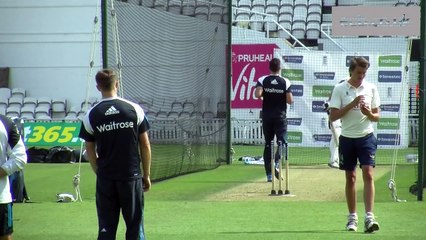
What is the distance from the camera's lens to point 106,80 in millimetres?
8125

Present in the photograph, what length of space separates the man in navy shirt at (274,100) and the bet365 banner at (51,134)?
10.5 metres

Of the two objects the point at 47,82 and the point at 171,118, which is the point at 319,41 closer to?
the point at 47,82

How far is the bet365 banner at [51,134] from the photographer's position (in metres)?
26.2

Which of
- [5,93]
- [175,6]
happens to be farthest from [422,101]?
[5,93]

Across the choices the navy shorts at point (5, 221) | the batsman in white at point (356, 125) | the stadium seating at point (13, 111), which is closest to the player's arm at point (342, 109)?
the batsman in white at point (356, 125)

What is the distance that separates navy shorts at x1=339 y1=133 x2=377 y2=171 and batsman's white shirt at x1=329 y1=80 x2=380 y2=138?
61 millimetres

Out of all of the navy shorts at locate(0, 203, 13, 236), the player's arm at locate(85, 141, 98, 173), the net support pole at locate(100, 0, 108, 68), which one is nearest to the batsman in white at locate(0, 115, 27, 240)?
the navy shorts at locate(0, 203, 13, 236)

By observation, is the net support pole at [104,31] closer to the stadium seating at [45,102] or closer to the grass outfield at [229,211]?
the grass outfield at [229,211]

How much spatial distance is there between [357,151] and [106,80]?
3.76m

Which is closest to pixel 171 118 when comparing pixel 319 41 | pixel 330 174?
pixel 330 174

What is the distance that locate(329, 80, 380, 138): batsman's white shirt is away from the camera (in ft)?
35.5

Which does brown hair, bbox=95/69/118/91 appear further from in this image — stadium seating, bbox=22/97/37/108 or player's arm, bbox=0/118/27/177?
stadium seating, bbox=22/97/37/108

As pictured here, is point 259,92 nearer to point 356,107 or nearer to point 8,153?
point 356,107

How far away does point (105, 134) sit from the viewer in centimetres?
809
